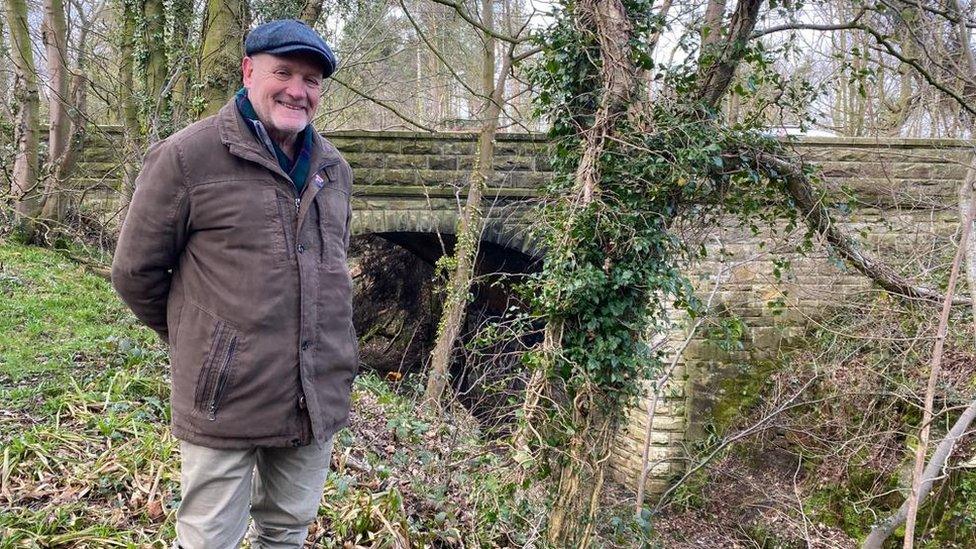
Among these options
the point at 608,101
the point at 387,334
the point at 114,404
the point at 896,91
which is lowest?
the point at 387,334

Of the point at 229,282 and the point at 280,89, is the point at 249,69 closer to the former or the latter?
the point at 280,89

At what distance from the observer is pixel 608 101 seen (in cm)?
445

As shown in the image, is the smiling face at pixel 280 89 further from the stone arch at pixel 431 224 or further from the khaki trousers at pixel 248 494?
the stone arch at pixel 431 224

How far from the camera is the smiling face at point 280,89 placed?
2.11m

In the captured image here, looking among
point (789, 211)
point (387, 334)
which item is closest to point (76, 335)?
point (789, 211)

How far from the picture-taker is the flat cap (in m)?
2.07

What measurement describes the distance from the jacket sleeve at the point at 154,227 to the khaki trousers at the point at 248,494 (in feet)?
1.75

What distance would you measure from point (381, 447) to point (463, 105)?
14747 mm

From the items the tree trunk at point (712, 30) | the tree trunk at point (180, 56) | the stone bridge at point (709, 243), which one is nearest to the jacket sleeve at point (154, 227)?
the tree trunk at point (712, 30)

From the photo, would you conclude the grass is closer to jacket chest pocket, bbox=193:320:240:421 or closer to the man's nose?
jacket chest pocket, bbox=193:320:240:421

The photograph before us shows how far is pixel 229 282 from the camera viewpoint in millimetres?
2051

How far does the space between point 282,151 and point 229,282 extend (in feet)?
1.54

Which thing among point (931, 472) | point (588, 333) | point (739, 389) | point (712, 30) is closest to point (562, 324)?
point (588, 333)

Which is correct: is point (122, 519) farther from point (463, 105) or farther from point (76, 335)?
point (463, 105)
